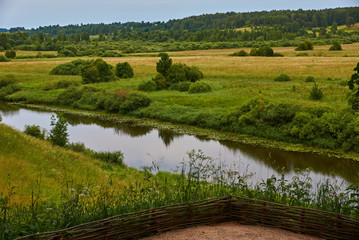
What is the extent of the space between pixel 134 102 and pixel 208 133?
456 inches

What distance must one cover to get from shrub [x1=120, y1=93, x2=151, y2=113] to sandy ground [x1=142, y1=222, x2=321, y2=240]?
34.2m

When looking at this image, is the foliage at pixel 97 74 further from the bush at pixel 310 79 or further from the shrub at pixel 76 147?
the shrub at pixel 76 147

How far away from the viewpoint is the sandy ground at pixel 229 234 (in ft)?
20.5

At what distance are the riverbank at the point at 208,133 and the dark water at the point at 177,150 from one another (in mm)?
692

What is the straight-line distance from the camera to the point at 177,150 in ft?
89.9

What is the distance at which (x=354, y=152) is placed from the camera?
25.5 m

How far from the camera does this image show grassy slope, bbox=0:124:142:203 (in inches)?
645

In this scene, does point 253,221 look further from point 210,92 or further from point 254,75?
point 254,75

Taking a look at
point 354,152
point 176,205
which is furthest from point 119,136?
point 176,205

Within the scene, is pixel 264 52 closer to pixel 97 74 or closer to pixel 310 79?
pixel 310 79

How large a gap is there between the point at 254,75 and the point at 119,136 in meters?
28.1

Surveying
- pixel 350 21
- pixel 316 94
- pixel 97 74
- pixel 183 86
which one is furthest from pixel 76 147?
pixel 350 21

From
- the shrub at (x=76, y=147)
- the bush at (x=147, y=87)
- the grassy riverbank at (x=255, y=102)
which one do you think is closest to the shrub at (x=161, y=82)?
the bush at (x=147, y=87)

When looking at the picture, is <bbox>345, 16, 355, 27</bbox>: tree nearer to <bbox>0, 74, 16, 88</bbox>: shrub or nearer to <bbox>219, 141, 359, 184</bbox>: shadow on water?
<bbox>0, 74, 16, 88</bbox>: shrub
